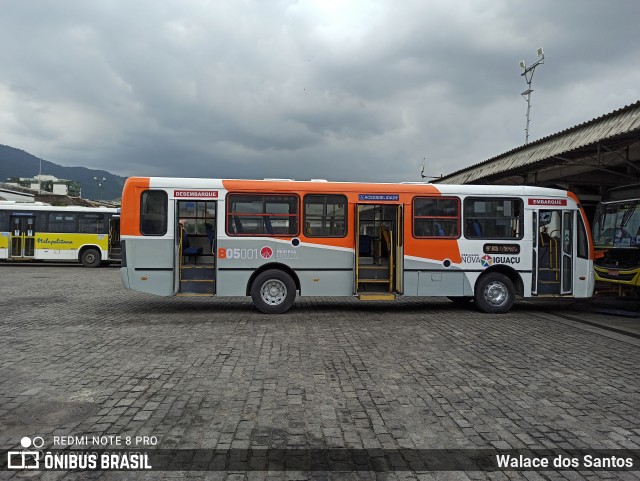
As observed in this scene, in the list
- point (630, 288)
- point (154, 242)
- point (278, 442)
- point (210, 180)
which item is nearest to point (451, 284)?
point (630, 288)

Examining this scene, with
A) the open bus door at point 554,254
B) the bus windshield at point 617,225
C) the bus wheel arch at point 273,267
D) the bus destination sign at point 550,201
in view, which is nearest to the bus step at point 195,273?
the bus wheel arch at point 273,267

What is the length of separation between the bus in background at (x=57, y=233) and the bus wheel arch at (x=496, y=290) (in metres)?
18.3

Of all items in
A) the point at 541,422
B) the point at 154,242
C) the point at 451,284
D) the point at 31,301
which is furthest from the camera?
the point at 31,301

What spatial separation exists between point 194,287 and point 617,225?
12.0 meters

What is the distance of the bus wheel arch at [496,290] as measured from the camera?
34.4 ft

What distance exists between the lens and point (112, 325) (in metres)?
8.51

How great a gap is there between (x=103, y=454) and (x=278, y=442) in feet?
4.57

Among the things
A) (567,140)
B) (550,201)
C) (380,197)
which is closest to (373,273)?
(380,197)

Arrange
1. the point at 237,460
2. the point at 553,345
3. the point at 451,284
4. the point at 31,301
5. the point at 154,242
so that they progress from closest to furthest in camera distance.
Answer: the point at 237,460
the point at 553,345
the point at 154,242
the point at 451,284
the point at 31,301

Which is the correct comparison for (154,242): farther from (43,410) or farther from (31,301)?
(43,410)

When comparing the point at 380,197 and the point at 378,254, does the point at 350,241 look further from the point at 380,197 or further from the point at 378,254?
the point at 380,197

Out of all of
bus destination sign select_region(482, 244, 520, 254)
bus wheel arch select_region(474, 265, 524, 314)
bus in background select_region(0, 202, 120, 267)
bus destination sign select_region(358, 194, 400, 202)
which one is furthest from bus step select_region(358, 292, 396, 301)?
bus in background select_region(0, 202, 120, 267)

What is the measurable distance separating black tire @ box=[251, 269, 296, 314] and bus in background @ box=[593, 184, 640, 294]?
7.83 m

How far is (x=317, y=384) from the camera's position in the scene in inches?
206
